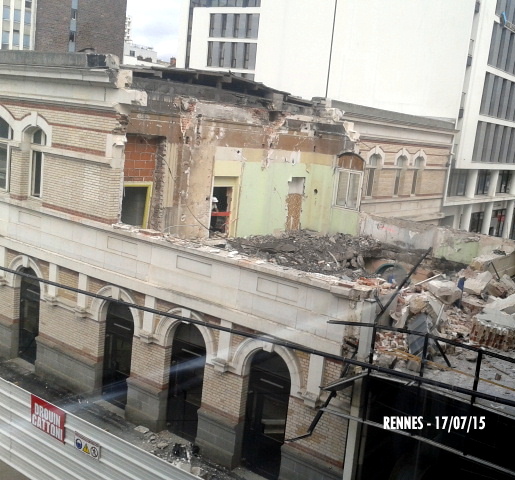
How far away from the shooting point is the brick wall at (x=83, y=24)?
4703 centimetres

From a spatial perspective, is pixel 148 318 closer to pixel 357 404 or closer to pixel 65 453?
pixel 65 453

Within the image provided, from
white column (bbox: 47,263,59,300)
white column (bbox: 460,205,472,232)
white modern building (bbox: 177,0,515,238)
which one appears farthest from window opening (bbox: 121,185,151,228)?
white column (bbox: 460,205,472,232)

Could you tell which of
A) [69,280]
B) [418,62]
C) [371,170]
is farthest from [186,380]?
[418,62]

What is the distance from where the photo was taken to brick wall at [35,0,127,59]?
154 ft

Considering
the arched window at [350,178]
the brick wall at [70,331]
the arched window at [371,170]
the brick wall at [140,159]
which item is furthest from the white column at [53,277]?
the arched window at [371,170]

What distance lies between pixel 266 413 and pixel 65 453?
4173 mm

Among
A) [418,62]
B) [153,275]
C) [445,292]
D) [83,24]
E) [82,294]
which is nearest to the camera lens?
[445,292]

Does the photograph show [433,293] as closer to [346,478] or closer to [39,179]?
[346,478]

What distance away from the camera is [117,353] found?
619 inches

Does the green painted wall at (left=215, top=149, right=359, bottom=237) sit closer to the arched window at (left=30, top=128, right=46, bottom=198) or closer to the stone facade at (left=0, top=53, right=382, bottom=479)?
the stone facade at (left=0, top=53, right=382, bottom=479)

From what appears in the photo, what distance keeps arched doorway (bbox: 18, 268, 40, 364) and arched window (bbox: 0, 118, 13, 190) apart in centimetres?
254

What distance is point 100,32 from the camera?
4838 centimetres

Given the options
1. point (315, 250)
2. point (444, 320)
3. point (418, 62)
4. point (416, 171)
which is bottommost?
point (444, 320)

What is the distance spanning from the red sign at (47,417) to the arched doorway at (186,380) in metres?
3.70
